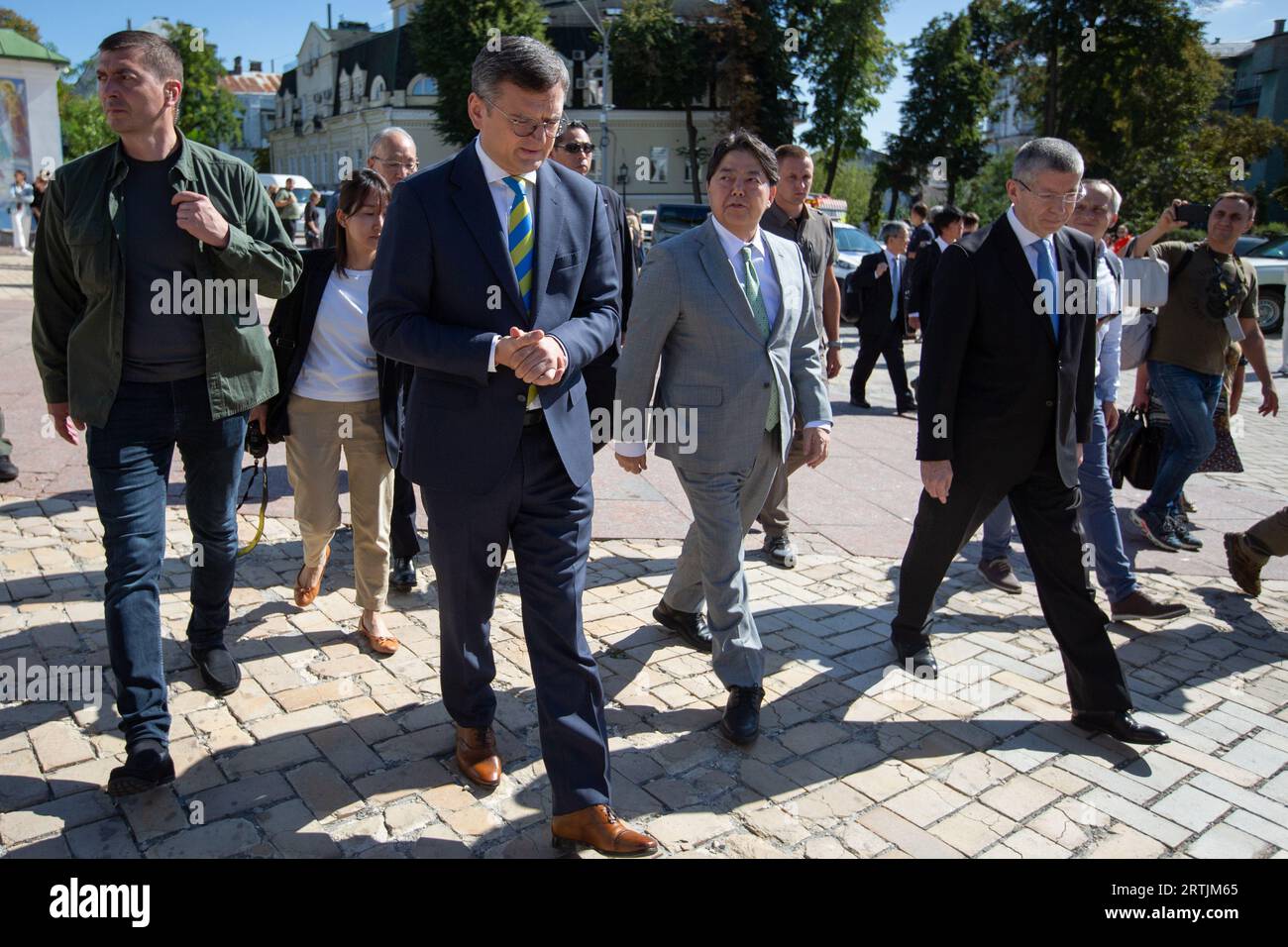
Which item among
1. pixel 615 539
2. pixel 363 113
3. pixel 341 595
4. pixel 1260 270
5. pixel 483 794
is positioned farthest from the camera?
pixel 363 113

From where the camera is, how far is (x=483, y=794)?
340 cm

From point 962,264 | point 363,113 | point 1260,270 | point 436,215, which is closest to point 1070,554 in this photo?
point 962,264

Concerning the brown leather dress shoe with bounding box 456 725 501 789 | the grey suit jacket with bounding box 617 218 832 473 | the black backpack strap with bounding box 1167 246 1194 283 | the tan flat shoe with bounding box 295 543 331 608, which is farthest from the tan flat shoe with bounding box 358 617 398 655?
the black backpack strap with bounding box 1167 246 1194 283

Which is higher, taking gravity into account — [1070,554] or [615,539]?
[1070,554]

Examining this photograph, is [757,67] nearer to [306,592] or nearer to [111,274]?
[306,592]

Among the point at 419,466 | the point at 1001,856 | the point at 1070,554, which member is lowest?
the point at 1001,856

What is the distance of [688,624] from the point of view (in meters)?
4.77

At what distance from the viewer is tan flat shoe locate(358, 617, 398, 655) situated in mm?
4465

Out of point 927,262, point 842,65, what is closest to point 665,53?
point 842,65

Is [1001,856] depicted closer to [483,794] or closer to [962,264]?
[483,794]

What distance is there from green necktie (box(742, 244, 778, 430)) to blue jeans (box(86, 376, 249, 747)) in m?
2.03

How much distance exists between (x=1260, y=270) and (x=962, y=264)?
18.0m

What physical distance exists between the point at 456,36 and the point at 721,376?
4532 cm

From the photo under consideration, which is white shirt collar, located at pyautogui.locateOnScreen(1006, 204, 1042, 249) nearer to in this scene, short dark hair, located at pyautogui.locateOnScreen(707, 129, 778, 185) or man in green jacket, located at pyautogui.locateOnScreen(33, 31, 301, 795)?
short dark hair, located at pyautogui.locateOnScreen(707, 129, 778, 185)
